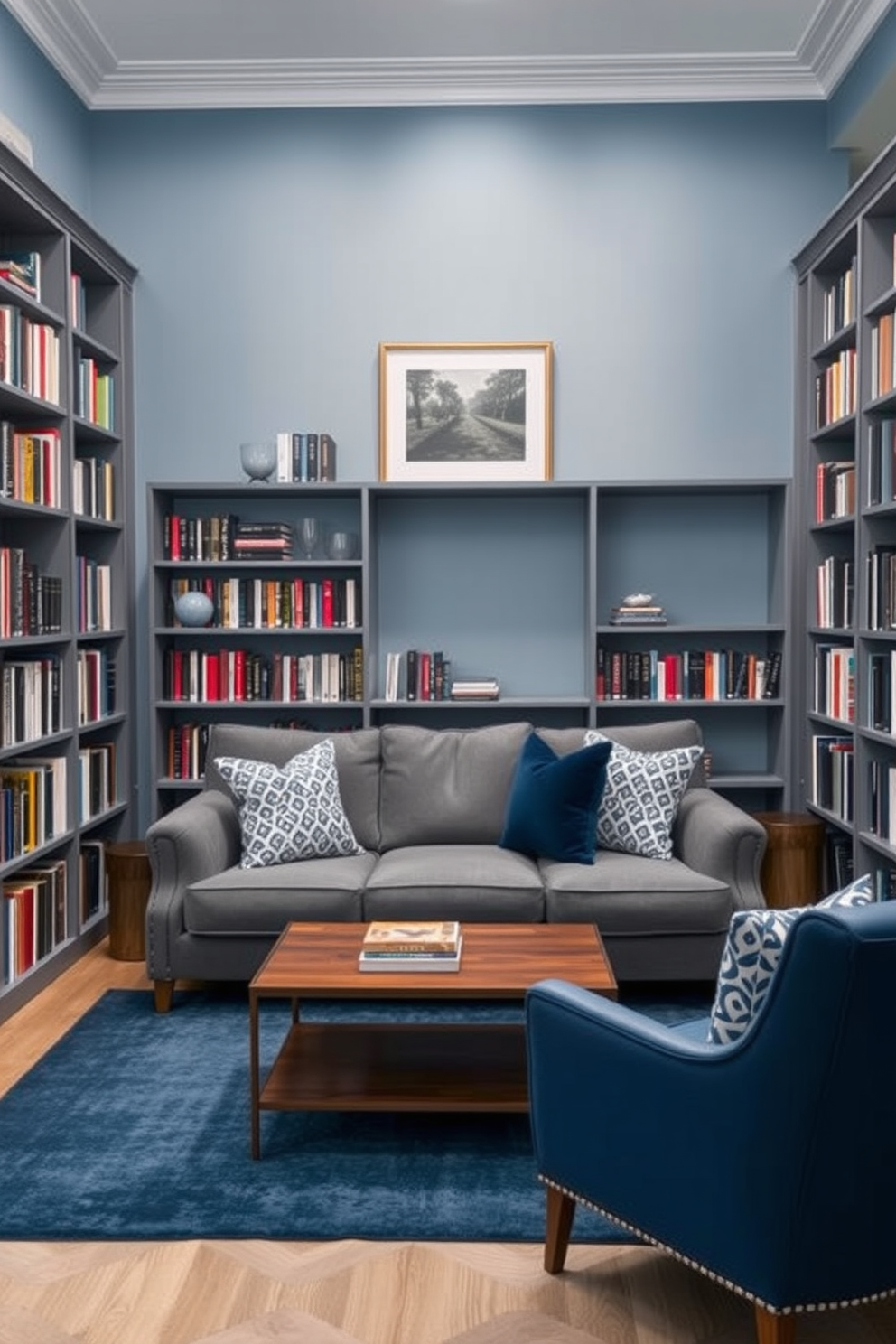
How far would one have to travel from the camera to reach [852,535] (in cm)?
498

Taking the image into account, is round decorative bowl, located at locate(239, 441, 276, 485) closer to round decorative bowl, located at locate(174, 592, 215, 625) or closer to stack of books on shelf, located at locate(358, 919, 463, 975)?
round decorative bowl, located at locate(174, 592, 215, 625)

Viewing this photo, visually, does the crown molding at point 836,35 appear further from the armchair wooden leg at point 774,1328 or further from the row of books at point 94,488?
the armchair wooden leg at point 774,1328

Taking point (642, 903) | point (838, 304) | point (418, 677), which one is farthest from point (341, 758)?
point (838, 304)

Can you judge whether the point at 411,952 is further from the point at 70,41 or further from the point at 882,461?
the point at 70,41

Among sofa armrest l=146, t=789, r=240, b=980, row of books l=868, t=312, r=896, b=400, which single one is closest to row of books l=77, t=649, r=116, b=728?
sofa armrest l=146, t=789, r=240, b=980

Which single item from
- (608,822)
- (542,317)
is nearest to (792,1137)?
(608,822)

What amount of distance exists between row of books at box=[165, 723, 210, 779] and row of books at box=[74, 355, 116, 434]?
51.7 inches

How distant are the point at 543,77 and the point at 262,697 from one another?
9.61 ft

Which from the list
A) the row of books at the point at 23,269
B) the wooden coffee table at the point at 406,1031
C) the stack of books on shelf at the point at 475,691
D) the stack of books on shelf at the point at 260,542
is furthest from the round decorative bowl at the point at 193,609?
the wooden coffee table at the point at 406,1031

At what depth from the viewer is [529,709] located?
17.5ft

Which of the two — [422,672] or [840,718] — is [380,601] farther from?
[840,718]

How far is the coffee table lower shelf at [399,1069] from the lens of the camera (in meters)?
2.90

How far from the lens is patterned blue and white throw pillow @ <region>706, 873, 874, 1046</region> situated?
1.94 m

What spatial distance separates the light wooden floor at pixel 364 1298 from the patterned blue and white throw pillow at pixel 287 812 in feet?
5.89
